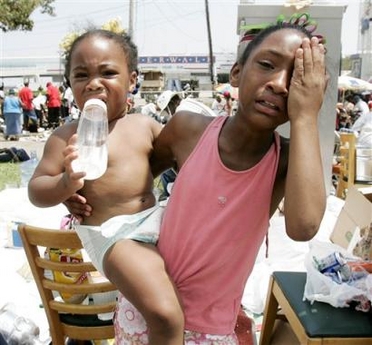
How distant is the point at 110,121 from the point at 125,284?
21.8 inches

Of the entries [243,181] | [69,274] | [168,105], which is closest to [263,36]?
[243,181]

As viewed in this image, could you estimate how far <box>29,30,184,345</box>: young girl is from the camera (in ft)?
3.43

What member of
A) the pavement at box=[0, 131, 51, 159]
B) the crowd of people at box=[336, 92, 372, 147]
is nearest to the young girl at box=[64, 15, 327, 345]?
the crowd of people at box=[336, 92, 372, 147]

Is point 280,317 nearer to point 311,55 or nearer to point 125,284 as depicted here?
point 125,284

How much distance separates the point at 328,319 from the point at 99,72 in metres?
1.32

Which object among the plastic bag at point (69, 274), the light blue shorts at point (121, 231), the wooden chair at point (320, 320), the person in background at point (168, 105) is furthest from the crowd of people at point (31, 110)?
the light blue shorts at point (121, 231)

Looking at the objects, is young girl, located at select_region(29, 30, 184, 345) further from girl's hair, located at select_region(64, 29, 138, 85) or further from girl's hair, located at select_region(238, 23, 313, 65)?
girl's hair, located at select_region(238, 23, 313, 65)

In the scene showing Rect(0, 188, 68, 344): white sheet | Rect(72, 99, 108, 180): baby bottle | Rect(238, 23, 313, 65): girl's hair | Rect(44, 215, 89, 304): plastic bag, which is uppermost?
Rect(238, 23, 313, 65): girl's hair

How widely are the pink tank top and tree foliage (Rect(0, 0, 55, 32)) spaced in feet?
55.2

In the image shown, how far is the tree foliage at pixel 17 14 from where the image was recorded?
1602cm

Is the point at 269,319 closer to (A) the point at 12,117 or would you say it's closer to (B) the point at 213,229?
(B) the point at 213,229

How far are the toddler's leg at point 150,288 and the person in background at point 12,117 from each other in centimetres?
1193

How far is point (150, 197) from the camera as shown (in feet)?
4.46

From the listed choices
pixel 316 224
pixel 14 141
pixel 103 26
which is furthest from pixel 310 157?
pixel 14 141
